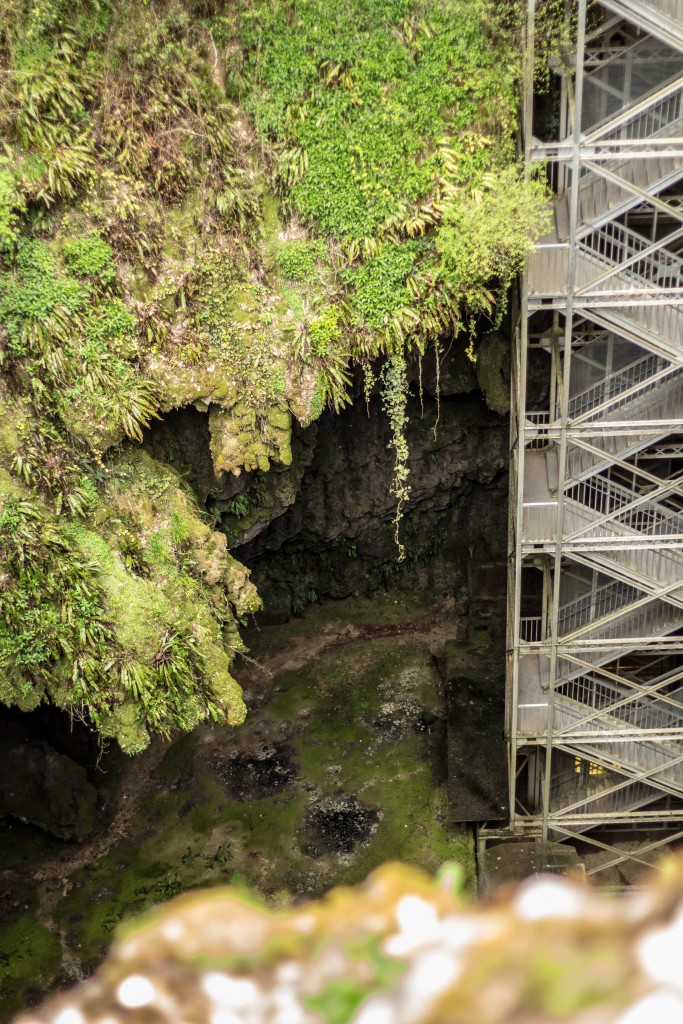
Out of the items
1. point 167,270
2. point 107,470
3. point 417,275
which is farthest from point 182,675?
point 417,275

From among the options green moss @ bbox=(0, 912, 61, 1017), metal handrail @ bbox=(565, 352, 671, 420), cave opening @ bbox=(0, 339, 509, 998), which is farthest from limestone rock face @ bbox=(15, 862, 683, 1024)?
green moss @ bbox=(0, 912, 61, 1017)

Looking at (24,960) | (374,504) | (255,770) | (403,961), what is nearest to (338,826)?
(255,770)

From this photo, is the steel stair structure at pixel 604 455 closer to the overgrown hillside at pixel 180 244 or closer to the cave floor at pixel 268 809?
the overgrown hillside at pixel 180 244

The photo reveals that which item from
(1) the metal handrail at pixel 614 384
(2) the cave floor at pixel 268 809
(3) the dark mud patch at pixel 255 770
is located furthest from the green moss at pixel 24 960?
(1) the metal handrail at pixel 614 384

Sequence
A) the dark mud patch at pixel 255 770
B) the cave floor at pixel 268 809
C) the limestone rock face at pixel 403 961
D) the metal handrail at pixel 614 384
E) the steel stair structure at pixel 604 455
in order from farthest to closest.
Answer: the dark mud patch at pixel 255 770 < the cave floor at pixel 268 809 < the metal handrail at pixel 614 384 < the steel stair structure at pixel 604 455 < the limestone rock face at pixel 403 961

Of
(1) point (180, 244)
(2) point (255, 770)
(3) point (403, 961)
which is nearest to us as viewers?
(3) point (403, 961)

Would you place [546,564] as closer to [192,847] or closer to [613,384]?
[613,384]

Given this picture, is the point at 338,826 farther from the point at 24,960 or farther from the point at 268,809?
the point at 24,960
